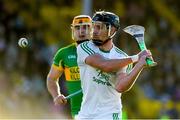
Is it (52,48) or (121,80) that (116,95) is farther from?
(52,48)

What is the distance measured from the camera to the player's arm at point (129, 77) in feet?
25.3

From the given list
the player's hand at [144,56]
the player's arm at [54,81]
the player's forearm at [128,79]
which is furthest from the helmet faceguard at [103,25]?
the player's arm at [54,81]

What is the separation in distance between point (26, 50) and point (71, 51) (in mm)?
7230

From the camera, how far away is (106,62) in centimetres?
812

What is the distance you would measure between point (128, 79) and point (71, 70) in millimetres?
2383

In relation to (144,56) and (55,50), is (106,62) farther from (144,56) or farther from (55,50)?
(55,50)

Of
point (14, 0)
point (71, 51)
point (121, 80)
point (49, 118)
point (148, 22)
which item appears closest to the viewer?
point (121, 80)

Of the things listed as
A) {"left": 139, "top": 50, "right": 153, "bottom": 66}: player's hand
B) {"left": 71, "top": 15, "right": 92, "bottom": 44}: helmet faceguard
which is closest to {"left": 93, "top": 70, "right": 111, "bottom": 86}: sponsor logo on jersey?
{"left": 139, "top": 50, "right": 153, "bottom": 66}: player's hand

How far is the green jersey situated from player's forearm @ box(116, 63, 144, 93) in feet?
6.49

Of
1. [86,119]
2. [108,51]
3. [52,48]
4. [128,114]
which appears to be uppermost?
[108,51]

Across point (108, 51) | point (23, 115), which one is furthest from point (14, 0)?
point (108, 51)

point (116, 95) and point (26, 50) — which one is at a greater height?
point (116, 95)

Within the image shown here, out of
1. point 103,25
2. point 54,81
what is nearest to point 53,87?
point 54,81

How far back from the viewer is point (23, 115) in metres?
16.7
